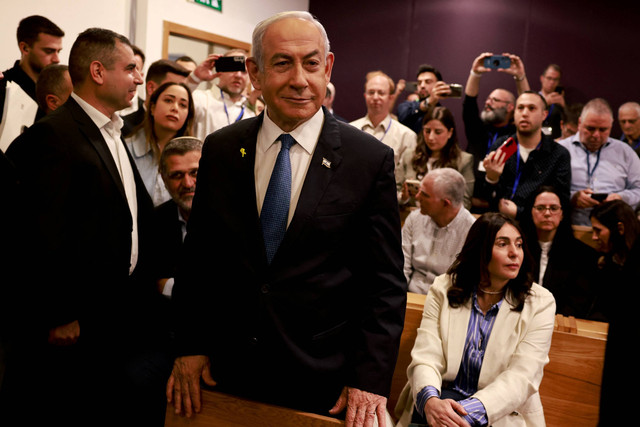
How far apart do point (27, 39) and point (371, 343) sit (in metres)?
3.22

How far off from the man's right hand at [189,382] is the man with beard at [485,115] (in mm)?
3180

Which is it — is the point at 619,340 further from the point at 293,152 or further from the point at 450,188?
the point at 450,188

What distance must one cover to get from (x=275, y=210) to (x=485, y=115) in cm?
360

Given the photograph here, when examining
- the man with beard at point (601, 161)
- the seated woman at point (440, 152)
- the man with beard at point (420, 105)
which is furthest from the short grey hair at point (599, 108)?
the man with beard at point (420, 105)

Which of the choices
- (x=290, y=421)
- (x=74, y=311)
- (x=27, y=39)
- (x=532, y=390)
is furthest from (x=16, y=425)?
(x=27, y=39)

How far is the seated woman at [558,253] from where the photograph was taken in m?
2.99

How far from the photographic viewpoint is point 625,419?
0.93 meters

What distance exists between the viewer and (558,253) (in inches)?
127

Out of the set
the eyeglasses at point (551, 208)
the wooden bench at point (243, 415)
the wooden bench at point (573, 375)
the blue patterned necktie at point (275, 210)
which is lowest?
the wooden bench at point (573, 375)

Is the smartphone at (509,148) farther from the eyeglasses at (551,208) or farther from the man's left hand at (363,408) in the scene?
the man's left hand at (363,408)

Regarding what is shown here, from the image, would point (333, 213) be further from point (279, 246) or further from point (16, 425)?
point (16, 425)

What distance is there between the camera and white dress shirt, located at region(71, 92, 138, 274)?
2.10 meters

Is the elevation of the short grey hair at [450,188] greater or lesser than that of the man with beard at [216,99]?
lesser

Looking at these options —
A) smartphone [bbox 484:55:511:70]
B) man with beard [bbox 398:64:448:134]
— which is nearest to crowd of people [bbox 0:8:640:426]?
smartphone [bbox 484:55:511:70]
